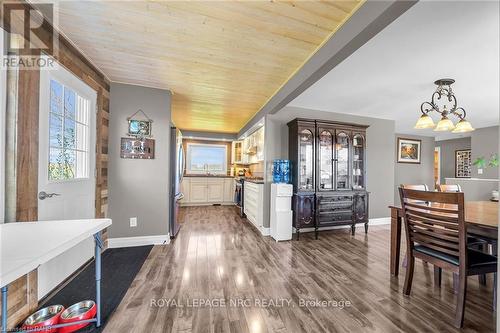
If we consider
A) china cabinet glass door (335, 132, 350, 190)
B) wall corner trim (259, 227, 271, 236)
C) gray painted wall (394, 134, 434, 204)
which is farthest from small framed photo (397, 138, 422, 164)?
wall corner trim (259, 227, 271, 236)

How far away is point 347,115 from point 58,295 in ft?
16.7

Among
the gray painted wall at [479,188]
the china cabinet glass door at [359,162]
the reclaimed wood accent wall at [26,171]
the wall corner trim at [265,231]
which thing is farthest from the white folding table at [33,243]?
the gray painted wall at [479,188]

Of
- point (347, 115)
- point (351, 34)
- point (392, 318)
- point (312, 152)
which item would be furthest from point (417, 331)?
point (347, 115)

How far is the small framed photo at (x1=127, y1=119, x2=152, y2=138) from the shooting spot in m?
3.02

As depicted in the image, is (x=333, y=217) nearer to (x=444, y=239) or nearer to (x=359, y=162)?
(x=359, y=162)

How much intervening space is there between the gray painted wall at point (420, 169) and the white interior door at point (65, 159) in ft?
22.3

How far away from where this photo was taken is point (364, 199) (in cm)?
389

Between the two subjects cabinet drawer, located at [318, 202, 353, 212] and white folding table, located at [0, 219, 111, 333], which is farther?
cabinet drawer, located at [318, 202, 353, 212]

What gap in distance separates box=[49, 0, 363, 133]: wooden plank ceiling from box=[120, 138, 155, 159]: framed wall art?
0.85 meters

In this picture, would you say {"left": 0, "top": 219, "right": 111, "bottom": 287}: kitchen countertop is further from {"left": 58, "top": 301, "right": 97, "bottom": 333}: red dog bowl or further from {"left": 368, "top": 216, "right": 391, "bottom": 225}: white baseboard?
{"left": 368, "top": 216, "right": 391, "bottom": 225}: white baseboard

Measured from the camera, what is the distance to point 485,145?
16.7 feet

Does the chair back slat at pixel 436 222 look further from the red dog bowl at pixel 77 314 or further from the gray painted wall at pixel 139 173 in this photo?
the gray painted wall at pixel 139 173

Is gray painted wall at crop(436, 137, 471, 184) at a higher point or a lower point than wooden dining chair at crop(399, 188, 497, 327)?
higher

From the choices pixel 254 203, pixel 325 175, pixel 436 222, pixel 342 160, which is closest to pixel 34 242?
pixel 436 222
